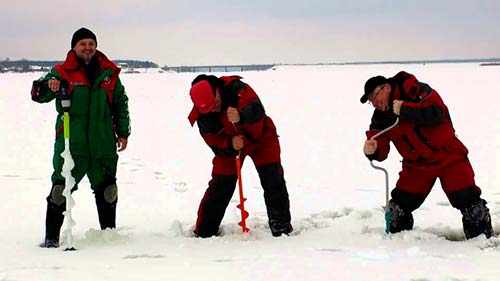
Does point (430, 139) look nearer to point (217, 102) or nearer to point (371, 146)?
point (371, 146)

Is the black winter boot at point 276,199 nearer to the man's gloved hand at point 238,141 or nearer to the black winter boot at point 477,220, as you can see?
the man's gloved hand at point 238,141

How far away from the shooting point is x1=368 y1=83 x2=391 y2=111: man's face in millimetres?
5098

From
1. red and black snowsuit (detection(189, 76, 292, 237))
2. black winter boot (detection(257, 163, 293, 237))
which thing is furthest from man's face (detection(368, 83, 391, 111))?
black winter boot (detection(257, 163, 293, 237))

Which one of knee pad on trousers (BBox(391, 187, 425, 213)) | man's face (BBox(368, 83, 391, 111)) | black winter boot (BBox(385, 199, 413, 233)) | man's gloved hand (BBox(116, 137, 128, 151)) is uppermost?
man's face (BBox(368, 83, 391, 111))

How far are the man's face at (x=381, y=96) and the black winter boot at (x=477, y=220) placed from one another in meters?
1.02

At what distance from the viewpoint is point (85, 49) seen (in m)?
5.23

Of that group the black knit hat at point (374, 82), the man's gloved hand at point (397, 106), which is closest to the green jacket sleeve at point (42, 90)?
the black knit hat at point (374, 82)

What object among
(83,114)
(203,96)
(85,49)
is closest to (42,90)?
(83,114)

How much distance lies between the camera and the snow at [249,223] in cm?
436

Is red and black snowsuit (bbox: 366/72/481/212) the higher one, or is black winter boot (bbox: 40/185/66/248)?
red and black snowsuit (bbox: 366/72/481/212)

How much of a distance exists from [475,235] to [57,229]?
10.7ft

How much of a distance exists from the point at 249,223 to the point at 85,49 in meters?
2.12

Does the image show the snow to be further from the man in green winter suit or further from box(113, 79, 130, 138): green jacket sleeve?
box(113, 79, 130, 138): green jacket sleeve

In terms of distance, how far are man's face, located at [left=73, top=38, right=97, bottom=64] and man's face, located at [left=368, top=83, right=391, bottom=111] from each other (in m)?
2.22
